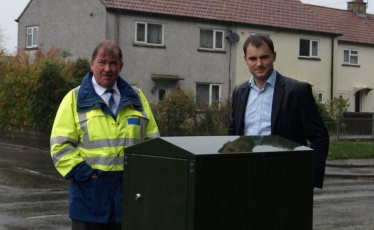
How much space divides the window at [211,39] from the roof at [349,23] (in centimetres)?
790

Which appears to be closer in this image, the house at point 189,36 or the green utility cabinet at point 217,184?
the green utility cabinet at point 217,184

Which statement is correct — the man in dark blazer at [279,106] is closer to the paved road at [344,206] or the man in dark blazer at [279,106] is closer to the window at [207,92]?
the paved road at [344,206]

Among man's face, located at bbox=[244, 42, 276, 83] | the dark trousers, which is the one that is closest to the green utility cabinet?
man's face, located at bbox=[244, 42, 276, 83]

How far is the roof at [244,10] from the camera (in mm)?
28594

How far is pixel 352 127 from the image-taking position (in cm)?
2542

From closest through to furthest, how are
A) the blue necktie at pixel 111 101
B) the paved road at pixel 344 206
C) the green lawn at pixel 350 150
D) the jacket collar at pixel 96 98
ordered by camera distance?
the jacket collar at pixel 96 98 → the blue necktie at pixel 111 101 → the paved road at pixel 344 206 → the green lawn at pixel 350 150

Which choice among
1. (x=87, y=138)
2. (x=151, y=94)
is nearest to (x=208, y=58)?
(x=151, y=94)

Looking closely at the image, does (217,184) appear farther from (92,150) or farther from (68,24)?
(68,24)

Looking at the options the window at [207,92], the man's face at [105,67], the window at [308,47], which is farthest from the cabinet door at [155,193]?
the window at [308,47]

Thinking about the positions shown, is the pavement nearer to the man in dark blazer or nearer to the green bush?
the green bush

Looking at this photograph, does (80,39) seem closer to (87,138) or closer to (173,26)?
(173,26)

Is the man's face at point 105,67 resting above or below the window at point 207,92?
below

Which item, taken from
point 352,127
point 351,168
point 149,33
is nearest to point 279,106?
point 351,168

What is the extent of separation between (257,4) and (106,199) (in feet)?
97.5
